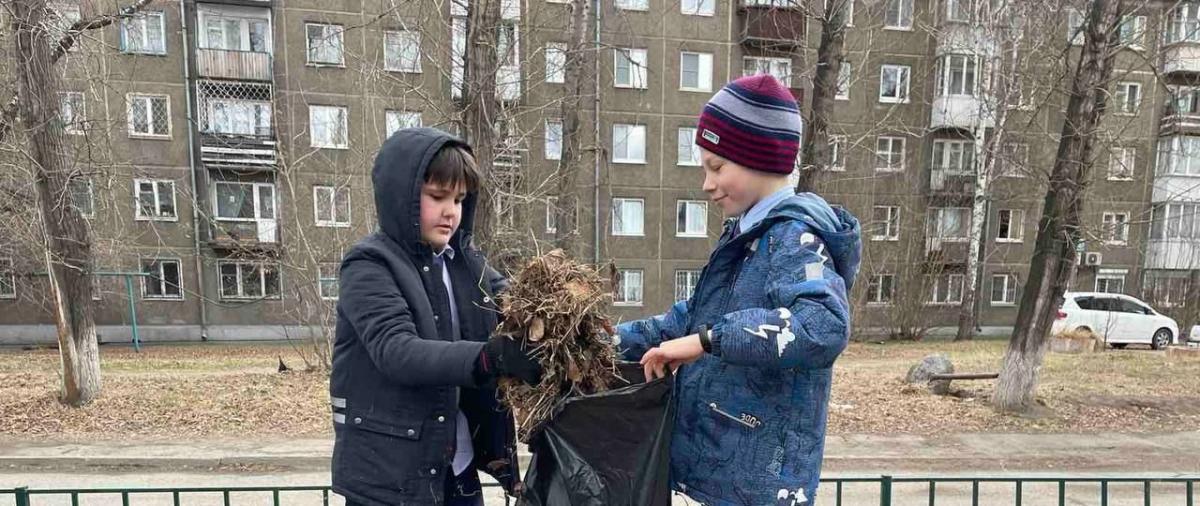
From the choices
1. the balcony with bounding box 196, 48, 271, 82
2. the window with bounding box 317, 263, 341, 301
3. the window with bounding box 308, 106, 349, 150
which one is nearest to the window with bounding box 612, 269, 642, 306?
the window with bounding box 308, 106, 349, 150

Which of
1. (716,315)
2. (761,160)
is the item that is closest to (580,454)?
(716,315)

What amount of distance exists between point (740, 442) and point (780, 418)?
117 mm

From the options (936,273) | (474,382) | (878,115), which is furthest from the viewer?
(878,115)

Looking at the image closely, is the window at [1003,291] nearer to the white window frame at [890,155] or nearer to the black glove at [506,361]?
the white window frame at [890,155]

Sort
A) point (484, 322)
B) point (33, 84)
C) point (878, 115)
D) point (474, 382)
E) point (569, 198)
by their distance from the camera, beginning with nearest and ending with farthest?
point (474, 382), point (484, 322), point (33, 84), point (569, 198), point (878, 115)

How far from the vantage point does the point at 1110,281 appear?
75.6 feet

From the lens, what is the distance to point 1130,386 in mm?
9266

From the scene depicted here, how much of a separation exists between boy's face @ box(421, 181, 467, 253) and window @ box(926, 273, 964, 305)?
795 inches

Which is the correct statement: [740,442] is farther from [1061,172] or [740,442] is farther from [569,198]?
[1061,172]

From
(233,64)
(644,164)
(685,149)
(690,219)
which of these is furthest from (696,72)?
(233,64)

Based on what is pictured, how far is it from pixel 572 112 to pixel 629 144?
11.6 meters

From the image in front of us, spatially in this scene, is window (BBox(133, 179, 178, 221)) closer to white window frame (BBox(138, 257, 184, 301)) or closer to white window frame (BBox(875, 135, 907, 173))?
white window frame (BBox(138, 257, 184, 301))

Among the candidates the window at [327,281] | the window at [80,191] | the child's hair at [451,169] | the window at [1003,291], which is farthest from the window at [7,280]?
the window at [1003,291]

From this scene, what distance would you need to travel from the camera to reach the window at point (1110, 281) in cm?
2283
